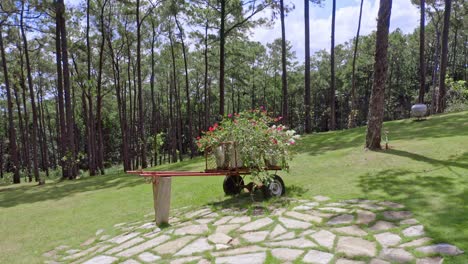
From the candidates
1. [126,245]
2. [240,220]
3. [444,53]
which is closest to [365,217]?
[240,220]

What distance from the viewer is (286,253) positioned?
328cm

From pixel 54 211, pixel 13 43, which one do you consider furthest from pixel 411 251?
pixel 13 43

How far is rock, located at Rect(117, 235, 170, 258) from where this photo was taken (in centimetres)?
385

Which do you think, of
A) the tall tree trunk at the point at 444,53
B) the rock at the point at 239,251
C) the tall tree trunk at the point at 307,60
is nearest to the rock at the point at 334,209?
the rock at the point at 239,251

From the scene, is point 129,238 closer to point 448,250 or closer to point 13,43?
point 448,250

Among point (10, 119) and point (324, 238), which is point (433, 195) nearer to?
point (324, 238)

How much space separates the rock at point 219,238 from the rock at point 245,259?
1.60ft

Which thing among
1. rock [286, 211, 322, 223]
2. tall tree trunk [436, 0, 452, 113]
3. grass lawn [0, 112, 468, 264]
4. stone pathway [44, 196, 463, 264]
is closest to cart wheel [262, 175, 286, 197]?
grass lawn [0, 112, 468, 264]

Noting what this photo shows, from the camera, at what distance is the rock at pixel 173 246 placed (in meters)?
3.72

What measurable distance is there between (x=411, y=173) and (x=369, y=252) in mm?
3442

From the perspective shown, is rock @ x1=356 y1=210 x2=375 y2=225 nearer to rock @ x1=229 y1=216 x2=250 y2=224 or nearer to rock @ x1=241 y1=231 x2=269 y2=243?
rock @ x1=241 y1=231 x2=269 y2=243

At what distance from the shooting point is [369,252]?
311 cm

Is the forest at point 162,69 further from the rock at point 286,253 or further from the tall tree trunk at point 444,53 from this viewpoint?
the rock at point 286,253

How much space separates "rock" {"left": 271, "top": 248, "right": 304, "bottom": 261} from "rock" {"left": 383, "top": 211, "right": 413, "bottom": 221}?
4.81 ft
